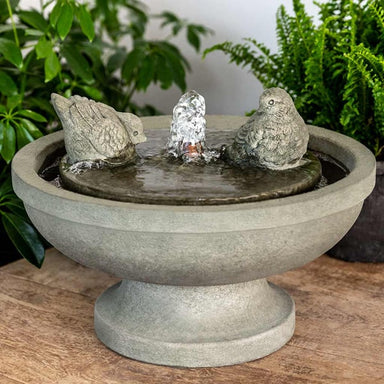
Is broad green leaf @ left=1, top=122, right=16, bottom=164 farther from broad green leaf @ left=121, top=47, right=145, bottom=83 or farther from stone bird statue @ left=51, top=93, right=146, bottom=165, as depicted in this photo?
broad green leaf @ left=121, top=47, right=145, bottom=83

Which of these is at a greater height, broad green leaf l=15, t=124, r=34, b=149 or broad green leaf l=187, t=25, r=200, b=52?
broad green leaf l=187, t=25, r=200, b=52

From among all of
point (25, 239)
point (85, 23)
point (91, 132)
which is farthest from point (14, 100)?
point (91, 132)

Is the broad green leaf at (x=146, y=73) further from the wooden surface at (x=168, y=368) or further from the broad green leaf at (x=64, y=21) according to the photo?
the wooden surface at (x=168, y=368)

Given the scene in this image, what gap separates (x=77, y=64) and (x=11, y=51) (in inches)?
7.9

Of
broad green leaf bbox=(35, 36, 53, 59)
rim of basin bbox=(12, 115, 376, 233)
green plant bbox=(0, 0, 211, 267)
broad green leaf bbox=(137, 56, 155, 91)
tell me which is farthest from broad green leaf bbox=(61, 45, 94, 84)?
rim of basin bbox=(12, 115, 376, 233)

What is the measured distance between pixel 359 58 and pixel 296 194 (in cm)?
46

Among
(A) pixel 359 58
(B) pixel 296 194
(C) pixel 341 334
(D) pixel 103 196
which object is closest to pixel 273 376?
(C) pixel 341 334

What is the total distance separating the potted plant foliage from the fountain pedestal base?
448 millimetres

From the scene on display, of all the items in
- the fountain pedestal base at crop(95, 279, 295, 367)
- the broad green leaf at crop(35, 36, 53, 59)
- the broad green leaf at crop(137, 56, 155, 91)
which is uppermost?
the broad green leaf at crop(35, 36, 53, 59)

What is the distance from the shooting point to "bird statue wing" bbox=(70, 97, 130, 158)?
1664mm

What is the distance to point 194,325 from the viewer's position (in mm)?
1598

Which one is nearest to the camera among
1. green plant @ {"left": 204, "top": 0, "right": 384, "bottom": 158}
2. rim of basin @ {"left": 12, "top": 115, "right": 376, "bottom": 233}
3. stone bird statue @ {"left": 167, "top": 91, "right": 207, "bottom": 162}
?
rim of basin @ {"left": 12, "top": 115, "right": 376, "bottom": 233}

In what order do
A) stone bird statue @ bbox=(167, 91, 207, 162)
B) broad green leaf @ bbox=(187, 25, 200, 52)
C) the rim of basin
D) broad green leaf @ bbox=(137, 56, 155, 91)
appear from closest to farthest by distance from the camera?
1. the rim of basin
2. stone bird statue @ bbox=(167, 91, 207, 162)
3. broad green leaf @ bbox=(137, 56, 155, 91)
4. broad green leaf @ bbox=(187, 25, 200, 52)

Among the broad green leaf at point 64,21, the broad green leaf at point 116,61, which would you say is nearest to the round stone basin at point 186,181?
the broad green leaf at point 64,21
